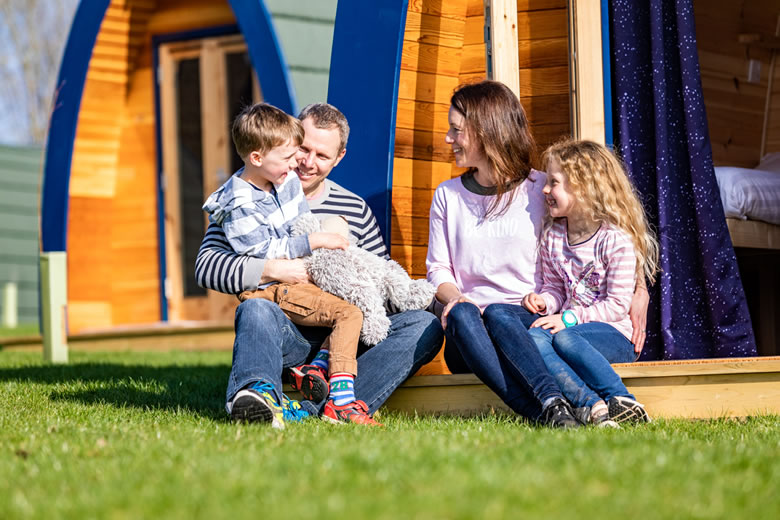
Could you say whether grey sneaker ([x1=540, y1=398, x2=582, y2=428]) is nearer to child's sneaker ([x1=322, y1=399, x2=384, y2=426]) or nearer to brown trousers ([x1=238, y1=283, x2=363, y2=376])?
child's sneaker ([x1=322, y1=399, x2=384, y2=426])

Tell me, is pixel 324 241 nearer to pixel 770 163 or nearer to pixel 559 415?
pixel 559 415

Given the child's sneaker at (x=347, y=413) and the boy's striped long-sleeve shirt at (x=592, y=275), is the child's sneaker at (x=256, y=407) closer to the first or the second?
the child's sneaker at (x=347, y=413)

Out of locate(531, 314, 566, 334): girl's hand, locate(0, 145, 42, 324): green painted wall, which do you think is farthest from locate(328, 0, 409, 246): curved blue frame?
locate(0, 145, 42, 324): green painted wall

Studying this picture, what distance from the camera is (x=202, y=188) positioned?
1023 centimetres

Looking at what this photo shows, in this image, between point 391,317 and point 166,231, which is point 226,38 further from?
point 391,317

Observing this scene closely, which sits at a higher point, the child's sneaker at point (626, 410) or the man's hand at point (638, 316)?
the man's hand at point (638, 316)

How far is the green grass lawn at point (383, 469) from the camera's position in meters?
1.98

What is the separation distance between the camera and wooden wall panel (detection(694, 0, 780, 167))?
635 centimetres

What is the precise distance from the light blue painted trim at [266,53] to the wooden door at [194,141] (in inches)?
94.9

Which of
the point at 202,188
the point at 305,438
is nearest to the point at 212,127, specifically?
the point at 202,188

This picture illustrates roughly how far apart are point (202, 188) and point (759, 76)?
6067 mm

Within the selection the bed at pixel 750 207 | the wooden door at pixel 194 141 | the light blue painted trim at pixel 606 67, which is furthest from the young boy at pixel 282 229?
the wooden door at pixel 194 141

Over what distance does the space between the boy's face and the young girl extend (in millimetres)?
1099

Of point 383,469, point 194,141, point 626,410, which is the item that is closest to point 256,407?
point 383,469
